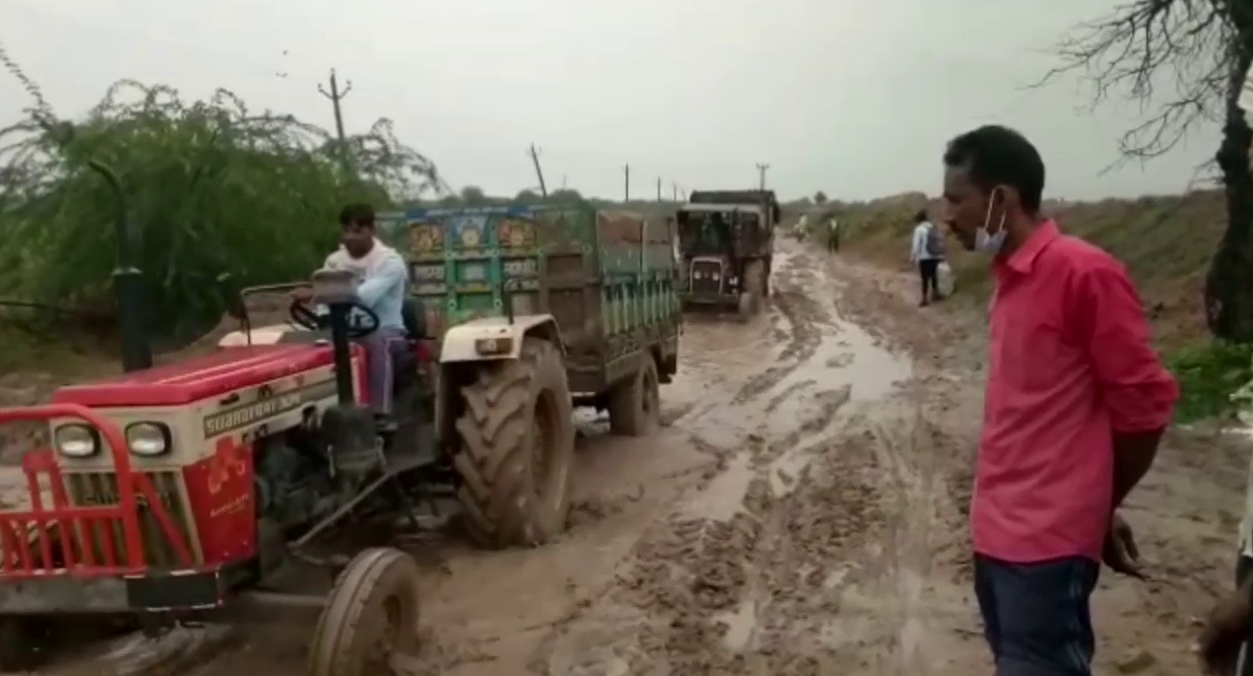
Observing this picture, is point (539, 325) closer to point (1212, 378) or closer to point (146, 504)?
point (146, 504)

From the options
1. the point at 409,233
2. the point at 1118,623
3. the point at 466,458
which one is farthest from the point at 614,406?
the point at 1118,623

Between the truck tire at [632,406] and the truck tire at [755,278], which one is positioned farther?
the truck tire at [755,278]

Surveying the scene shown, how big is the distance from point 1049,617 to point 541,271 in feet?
19.7

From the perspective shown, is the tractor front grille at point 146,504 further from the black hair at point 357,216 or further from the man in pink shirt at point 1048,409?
the man in pink shirt at point 1048,409

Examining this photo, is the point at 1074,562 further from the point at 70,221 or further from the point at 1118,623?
→ the point at 70,221

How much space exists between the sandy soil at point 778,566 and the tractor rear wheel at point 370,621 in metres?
0.24

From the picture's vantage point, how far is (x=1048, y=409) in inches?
117

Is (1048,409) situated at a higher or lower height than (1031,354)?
lower

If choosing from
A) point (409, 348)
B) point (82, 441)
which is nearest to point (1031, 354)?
point (82, 441)

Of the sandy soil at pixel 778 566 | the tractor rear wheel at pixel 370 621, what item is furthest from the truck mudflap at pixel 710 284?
the tractor rear wheel at pixel 370 621

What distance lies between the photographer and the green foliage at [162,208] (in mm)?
16359

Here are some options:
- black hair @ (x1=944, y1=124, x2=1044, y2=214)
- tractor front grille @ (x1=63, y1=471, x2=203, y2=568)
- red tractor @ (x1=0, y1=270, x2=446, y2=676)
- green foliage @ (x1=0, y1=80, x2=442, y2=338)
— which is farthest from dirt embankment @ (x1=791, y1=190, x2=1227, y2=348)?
green foliage @ (x1=0, y1=80, x2=442, y2=338)

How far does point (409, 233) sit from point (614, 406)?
2.13 meters

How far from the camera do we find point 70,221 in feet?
53.4
